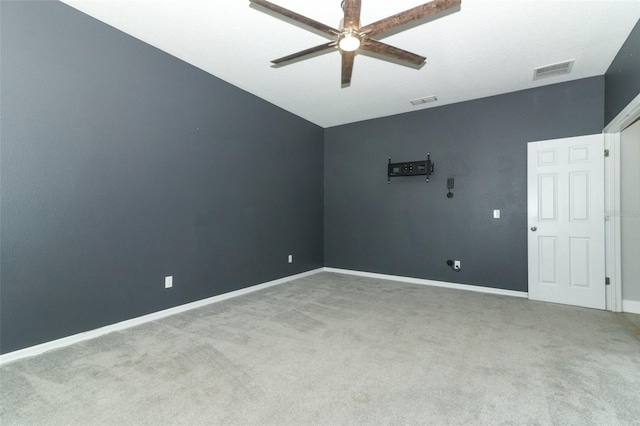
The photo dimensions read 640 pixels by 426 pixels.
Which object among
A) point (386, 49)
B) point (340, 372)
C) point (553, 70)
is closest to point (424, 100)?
point (553, 70)

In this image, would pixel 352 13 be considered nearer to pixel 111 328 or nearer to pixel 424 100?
pixel 424 100

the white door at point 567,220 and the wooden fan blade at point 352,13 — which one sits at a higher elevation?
the wooden fan blade at point 352,13

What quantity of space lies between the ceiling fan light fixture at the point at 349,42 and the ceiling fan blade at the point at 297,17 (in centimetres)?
6

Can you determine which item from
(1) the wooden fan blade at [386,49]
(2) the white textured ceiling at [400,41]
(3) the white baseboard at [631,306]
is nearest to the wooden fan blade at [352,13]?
(1) the wooden fan blade at [386,49]

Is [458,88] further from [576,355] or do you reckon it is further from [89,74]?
[89,74]

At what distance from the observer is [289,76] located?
3645 millimetres

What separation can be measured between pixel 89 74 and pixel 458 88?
4.26m

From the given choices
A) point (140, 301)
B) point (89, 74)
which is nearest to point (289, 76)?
point (89, 74)

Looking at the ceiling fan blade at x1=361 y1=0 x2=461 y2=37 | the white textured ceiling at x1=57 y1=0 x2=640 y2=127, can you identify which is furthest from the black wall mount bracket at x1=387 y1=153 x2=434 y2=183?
the ceiling fan blade at x1=361 y1=0 x2=461 y2=37

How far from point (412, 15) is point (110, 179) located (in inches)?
115

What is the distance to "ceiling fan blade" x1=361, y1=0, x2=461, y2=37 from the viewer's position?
1.80 m

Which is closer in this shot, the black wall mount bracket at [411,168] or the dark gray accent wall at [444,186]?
the dark gray accent wall at [444,186]

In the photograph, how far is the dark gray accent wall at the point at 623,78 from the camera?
2562 mm

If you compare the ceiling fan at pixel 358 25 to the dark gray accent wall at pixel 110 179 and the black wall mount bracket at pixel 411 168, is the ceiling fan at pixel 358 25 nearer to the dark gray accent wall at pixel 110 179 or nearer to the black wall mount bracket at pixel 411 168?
the dark gray accent wall at pixel 110 179
